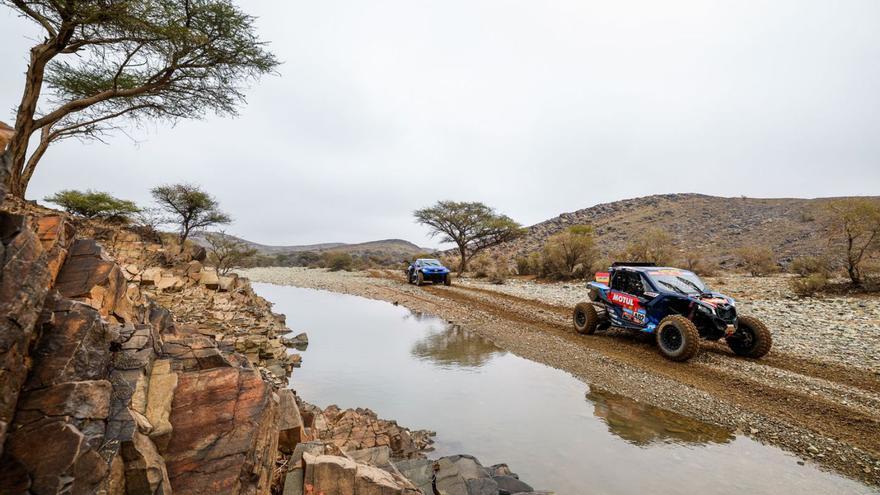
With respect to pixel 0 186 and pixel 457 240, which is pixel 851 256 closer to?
pixel 0 186

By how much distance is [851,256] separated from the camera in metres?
14.4

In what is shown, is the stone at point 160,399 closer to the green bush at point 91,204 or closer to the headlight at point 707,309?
the headlight at point 707,309

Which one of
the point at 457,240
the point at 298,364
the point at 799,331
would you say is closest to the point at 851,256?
the point at 799,331

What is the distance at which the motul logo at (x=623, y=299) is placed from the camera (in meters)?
8.74

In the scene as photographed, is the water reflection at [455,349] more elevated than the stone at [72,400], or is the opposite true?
the stone at [72,400]

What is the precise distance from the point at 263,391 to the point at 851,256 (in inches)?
813

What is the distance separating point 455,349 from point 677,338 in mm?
4943

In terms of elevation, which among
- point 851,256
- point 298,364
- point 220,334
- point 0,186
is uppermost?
point 851,256

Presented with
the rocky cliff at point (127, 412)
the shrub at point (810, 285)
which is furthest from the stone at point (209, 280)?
the shrub at point (810, 285)

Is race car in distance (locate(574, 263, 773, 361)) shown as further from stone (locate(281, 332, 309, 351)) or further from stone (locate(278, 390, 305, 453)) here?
stone (locate(281, 332, 309, 351))

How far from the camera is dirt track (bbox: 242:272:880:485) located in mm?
4508

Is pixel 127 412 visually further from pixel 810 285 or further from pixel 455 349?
pixel 810 285

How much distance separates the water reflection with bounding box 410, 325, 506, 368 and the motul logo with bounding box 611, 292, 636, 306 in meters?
3.10

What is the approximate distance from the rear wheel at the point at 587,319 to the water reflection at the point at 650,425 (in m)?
3.80
